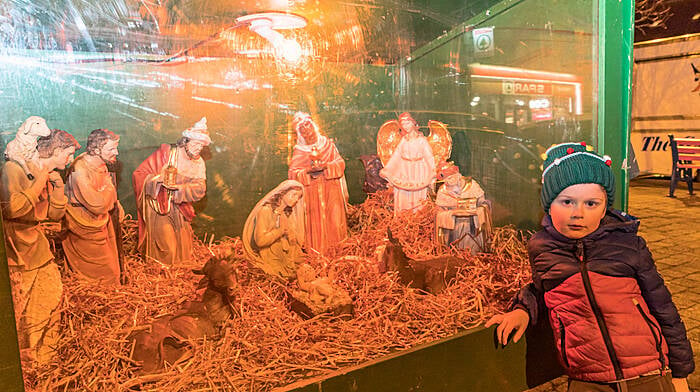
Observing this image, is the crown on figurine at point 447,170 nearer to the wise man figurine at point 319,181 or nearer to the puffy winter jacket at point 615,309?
the wise man figurine at point 319,181

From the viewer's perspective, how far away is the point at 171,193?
2.56 m

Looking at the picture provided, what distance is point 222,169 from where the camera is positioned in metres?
2.73

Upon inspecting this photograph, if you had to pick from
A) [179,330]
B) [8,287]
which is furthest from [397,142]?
[8,287]

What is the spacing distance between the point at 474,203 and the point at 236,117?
4.95 ft

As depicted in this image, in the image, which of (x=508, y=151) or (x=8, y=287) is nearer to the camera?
(x=8, y=287)

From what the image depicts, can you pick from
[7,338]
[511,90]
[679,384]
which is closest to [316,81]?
[511,90]

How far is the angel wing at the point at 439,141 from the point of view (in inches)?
134

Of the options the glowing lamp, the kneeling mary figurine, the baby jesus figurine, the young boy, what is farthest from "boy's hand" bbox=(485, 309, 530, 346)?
the glowing lamp

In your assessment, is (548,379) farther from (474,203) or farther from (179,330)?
(179,330)

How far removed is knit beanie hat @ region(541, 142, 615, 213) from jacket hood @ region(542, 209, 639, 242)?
0.18ft

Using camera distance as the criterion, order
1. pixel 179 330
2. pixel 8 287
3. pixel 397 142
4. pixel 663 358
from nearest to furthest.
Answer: pixel 8 287 < pixel 663 358 < pixel 179 330 < pixel 397 142

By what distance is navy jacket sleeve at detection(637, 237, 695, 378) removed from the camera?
1917mm

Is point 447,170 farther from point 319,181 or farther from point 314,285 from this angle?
point 314,285

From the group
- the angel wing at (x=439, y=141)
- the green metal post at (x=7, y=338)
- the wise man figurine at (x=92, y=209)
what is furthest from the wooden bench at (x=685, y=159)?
the green metal post at (x=7, y=338)
